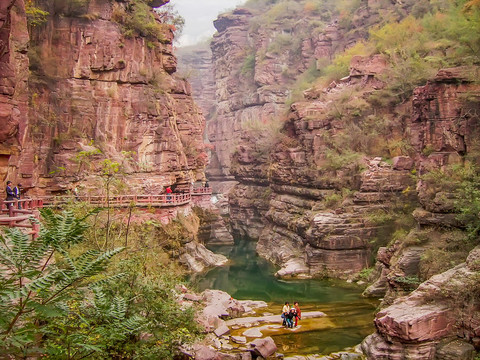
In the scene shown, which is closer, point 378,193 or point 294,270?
point 378,193

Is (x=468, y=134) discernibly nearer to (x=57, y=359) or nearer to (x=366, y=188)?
(x=366, y=188)

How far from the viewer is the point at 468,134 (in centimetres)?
2027

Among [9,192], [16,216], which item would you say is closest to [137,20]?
[9,192]

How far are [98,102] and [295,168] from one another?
597 inches

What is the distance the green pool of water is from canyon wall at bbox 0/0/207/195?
293 inches

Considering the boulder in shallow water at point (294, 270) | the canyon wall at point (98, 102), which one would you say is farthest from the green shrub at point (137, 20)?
the boulder in shallow water at point (294, 270)

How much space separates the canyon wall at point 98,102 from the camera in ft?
87.4

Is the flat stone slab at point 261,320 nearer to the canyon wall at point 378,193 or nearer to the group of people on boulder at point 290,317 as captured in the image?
the group of people on boulder at point 290,317

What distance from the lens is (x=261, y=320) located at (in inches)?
725

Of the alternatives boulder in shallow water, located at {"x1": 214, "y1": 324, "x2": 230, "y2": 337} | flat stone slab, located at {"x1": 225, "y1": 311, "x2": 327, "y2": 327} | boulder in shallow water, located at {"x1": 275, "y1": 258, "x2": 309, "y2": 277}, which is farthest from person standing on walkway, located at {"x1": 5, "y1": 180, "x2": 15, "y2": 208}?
boulder in shallow water, located at {"x1": 275, "y1": 258, "x2": 309, "y2": 277}

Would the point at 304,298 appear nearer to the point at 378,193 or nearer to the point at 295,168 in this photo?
the point at 378,193

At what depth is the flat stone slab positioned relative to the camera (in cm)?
1784

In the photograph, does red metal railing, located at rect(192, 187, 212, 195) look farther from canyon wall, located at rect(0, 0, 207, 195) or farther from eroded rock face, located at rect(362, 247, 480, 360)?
eroded rock face, located at rect(362, 247, 480, 360)

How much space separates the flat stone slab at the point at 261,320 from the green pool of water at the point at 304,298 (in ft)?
2.10
